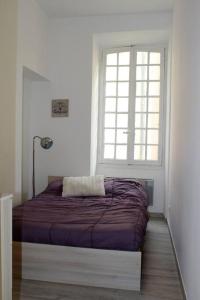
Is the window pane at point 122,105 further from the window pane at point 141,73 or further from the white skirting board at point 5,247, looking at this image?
the white skirting board at point 5,247

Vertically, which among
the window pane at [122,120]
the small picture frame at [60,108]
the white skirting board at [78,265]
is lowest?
the white skirting board at [78,265]

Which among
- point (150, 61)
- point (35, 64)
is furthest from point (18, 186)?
point (150, 61)

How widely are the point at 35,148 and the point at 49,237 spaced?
2.29 meters

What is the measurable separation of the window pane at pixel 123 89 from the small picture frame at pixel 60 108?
86 cm

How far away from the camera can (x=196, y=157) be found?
1.91m

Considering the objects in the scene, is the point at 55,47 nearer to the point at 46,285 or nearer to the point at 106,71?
the point at 106,71

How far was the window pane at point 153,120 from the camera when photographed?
470 cm

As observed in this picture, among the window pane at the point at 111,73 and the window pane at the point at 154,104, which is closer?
the window pane at the point at 154,104

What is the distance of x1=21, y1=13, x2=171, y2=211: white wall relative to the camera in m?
4.45

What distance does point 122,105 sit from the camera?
15.7 feet

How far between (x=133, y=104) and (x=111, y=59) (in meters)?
0.80

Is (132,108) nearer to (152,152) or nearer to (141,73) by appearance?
(141,73)

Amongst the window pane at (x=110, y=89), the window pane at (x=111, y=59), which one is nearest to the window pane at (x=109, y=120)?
the window pane at (x=110, y=89)

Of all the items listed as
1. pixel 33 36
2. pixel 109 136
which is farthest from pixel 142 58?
pixel 33 36
